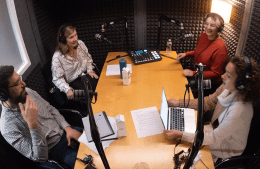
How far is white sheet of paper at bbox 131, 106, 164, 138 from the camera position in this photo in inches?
61.1

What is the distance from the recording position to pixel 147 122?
5.37 feet

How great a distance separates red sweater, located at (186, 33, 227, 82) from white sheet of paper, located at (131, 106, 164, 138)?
3.07 ft

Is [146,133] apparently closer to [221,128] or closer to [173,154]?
[173,154]

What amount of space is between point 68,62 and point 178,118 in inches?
62.0

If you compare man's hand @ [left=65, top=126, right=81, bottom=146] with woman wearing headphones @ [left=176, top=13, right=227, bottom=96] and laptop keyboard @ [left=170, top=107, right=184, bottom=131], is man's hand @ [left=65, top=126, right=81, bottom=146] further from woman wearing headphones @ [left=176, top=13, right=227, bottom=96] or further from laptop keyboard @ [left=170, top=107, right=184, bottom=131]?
woman wearing headphones @ [left=176, top=13, right=227, bottom=96]

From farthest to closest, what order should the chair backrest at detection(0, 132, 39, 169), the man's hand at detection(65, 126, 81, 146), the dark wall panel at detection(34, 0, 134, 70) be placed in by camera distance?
1. the dark wall panel at detection(34, 0, 134, 70)
2. the man's hand at detection(65, 126, 81, 146)
3. the chair backrest at detection(0, 132, 39, 169)

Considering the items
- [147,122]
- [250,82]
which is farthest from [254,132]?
[147,122]

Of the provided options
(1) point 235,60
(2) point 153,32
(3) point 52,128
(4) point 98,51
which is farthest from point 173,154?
(4) point 98,51

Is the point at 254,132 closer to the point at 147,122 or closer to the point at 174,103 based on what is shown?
the point at 174,103

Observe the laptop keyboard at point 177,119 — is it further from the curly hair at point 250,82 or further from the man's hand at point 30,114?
the man's hand at point 30,114

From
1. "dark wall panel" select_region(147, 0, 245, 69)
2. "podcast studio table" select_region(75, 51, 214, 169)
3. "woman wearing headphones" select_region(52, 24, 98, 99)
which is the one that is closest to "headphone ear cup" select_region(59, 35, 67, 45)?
"woman wearing headphones" select_region(52, 24, 98, 99)

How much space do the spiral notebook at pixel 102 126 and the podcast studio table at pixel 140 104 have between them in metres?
0.09

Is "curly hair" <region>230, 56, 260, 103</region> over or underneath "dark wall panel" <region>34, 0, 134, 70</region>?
underneath

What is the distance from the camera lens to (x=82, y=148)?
1470 millimetres
